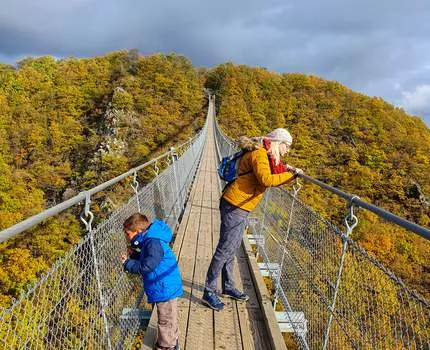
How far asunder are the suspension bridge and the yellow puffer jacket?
349mm

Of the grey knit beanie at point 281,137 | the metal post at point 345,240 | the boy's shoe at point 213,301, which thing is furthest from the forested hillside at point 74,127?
the metal post at point 345,240

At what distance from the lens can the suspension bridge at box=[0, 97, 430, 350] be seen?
1534mm

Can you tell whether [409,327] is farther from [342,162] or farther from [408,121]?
[408,121]

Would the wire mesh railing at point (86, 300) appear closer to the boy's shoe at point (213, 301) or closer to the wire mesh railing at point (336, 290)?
the boy's shoe at point (213, 301)

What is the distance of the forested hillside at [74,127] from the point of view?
Answer: 26.8 m

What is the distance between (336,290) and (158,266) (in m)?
1.11

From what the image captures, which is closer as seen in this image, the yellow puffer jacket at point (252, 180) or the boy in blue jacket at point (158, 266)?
the boy in blue jacket at point (158, 266)

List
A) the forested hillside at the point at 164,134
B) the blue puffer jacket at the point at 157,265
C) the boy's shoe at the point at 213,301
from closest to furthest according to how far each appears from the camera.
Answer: the blue puffer jacket at the point at 157,265, the boy's shoe at the point at 213,301, the forested hillside at the point at 164,134

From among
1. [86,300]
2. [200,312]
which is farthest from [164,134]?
[86,300]

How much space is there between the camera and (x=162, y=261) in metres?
2.40

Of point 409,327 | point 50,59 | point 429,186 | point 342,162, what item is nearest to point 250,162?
point 409,327

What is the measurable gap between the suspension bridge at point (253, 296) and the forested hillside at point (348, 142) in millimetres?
19469

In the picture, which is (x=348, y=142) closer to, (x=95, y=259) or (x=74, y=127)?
(x=74, y=127)

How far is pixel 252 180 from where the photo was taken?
9.98 ft
